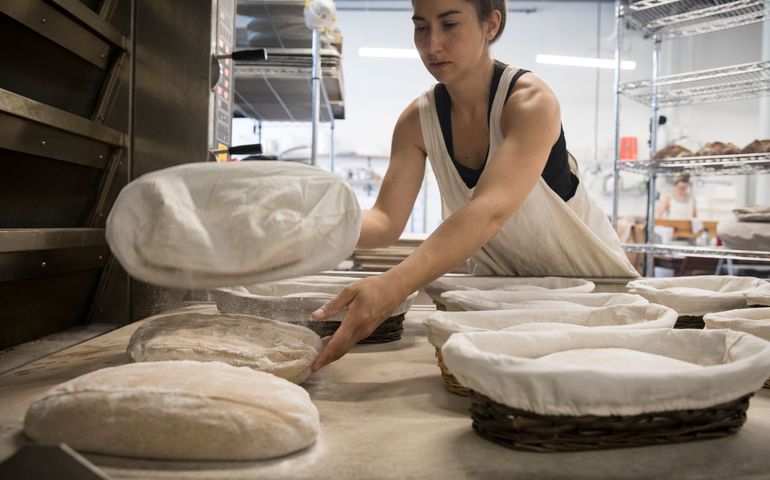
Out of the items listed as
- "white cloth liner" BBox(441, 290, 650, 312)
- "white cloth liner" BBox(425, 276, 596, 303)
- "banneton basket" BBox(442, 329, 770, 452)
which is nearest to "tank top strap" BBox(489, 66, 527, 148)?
"white cloth liner" BBox(425, 276, 596, 303)

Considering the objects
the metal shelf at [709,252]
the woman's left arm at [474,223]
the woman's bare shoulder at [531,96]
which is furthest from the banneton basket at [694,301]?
the metal shelf at [709,252]

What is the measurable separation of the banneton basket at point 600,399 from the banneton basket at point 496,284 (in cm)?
63

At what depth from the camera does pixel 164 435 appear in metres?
0.66

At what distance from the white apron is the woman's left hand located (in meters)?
0.69

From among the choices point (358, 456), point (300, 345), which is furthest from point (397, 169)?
point (358, 456)

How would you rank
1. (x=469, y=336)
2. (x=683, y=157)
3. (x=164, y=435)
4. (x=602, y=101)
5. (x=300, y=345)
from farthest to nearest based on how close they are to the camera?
1. (x=602, y=101)
2. (x=683, y=157)
3. (x=300, y=345)
4. (x=469, y=336)
5. (x=164, y=435)

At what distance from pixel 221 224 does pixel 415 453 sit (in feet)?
1.56

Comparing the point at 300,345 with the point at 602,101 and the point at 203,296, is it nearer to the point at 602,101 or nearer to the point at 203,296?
the point at 203,296

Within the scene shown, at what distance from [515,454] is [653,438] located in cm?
17

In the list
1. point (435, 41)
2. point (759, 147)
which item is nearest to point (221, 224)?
point (435, 41)

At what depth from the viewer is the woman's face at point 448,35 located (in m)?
1.38

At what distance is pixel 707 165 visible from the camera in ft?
10.9

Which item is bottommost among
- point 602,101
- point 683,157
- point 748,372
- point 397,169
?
point 748,372

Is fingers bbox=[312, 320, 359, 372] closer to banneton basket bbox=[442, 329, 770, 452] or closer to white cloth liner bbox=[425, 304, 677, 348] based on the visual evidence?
white cloth liner bbox=[425, 304, 677, 348]
